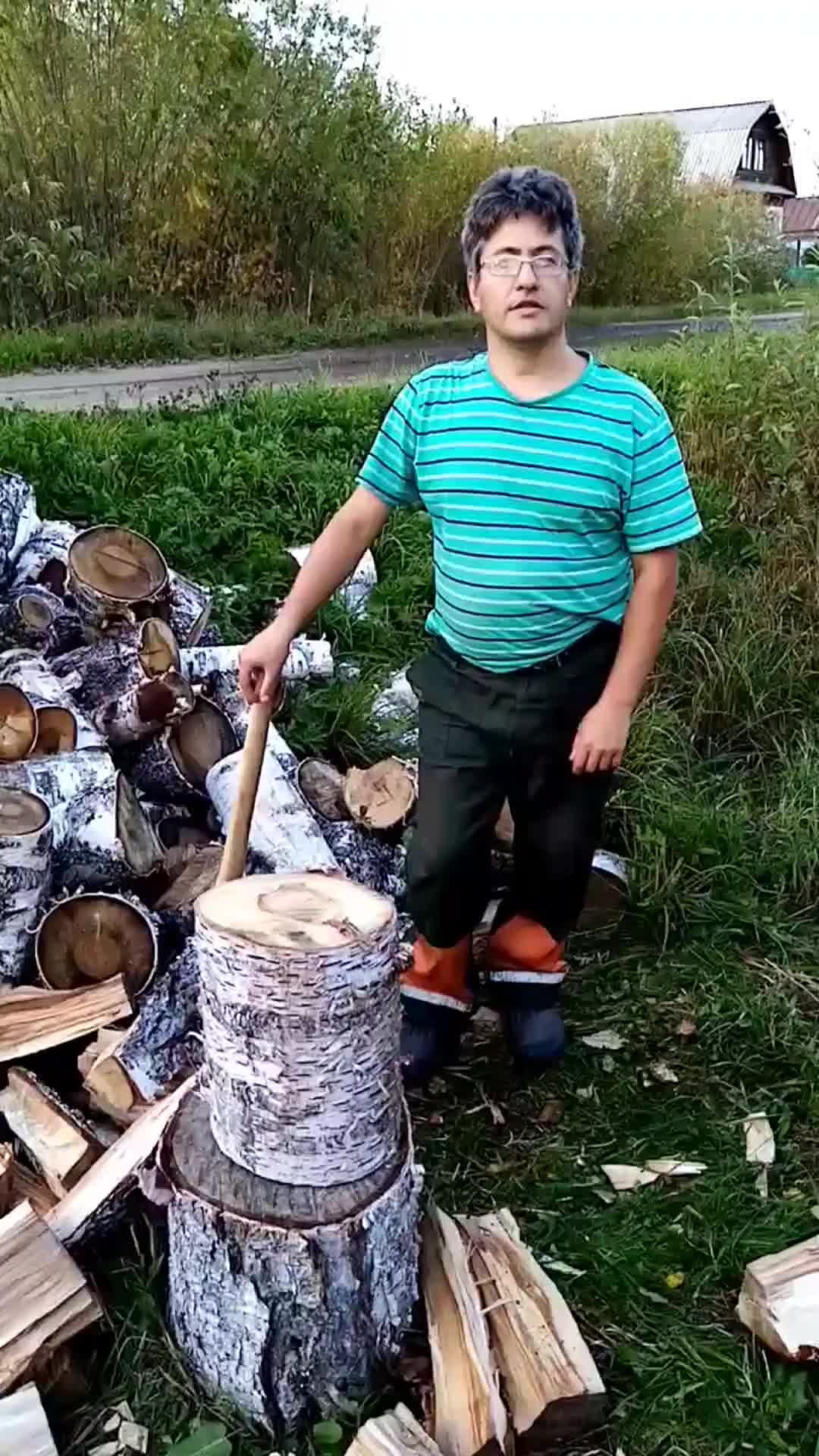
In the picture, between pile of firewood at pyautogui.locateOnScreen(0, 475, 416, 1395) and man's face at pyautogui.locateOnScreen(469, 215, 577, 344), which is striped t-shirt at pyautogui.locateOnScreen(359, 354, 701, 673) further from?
pile of firewood at pyautogui.locateOnScreen(0, 475, 416, 1395)

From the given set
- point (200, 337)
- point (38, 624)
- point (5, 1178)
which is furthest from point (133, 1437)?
point (200, 337)

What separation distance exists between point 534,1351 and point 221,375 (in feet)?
25.8

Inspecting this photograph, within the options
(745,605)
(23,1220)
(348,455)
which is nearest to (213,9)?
(348,455)

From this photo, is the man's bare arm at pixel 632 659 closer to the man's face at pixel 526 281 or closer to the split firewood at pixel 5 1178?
the man's face at pixel 526 281

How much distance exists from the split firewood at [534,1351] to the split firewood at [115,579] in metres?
2.19

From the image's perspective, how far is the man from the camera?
226cm

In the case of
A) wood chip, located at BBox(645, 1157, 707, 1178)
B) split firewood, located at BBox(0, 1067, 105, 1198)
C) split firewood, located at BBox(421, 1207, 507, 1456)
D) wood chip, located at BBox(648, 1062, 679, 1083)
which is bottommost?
wood chip, located at BBox(648, 1062, 679, 1083)

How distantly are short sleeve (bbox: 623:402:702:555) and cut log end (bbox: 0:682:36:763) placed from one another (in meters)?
1.54

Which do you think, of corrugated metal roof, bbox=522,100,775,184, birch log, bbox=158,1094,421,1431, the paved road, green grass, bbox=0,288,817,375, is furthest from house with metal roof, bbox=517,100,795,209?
birch log, bbox=158,1094,421,1431

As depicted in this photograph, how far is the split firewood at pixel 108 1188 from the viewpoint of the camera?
6.88 ft

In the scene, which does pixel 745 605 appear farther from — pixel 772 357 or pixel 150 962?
pixel 150 962

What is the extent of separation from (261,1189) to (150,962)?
924 mm

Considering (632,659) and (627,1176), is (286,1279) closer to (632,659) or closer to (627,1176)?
(627,1176)

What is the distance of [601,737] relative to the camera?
2367 millimetres
